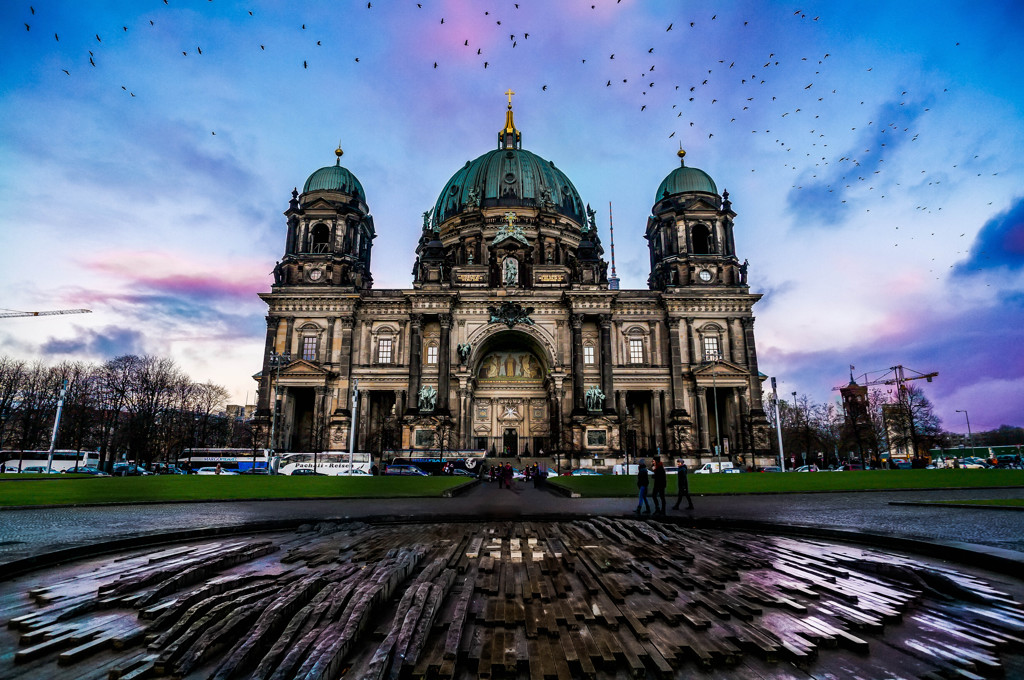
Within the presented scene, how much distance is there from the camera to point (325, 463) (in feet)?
137

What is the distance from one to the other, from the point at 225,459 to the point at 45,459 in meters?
18.0

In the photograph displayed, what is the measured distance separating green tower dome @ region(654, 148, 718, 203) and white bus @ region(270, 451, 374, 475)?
130 ft

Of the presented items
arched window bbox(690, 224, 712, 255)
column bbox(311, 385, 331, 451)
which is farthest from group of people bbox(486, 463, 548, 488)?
arched window bbox(690, 224, 712, 255)

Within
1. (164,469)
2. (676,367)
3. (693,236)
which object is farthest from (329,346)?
(693,236)

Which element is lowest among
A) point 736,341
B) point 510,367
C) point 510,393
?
point 510,393

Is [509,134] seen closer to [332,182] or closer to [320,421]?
[332,182]

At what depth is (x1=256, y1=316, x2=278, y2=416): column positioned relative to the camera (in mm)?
47475

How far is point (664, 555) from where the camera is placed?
21.7 feet

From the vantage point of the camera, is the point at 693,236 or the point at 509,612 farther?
the point at 693,236

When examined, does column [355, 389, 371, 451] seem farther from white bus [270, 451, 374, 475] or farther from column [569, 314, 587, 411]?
column [569, 314, 587, 411]

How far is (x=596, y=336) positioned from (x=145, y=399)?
154 feet

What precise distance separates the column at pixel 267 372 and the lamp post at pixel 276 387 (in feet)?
1.44

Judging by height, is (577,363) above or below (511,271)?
below

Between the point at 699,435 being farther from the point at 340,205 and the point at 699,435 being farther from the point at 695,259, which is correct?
the point at 340,205
